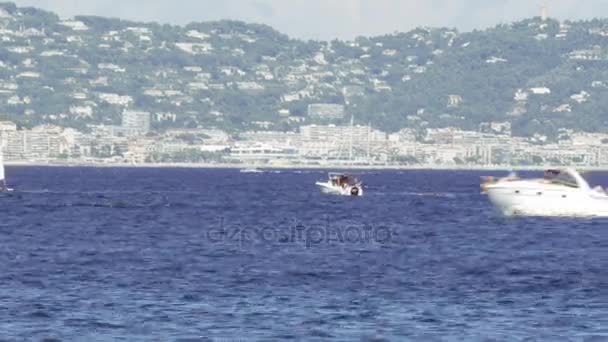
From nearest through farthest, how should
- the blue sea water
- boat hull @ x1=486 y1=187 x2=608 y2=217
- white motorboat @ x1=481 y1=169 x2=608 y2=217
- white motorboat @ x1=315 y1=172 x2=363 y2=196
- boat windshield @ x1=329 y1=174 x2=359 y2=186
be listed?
1. the blue sea water
2. white motorboat @ x1=481 y1=169 x2=608 y2=217
3. boat hull @ x1=486 y1=187 x2=608 y2=217
4. white motorboat @ x1=315 y1=172 x2=363 y2=196
5. boat windshield @ x1=329 y1=174 x2=359 y2=186

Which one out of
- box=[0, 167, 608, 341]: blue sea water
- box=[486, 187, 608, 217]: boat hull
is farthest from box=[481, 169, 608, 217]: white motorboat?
box=[0, 167, 608, 341]: blue sea water

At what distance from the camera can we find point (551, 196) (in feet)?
326

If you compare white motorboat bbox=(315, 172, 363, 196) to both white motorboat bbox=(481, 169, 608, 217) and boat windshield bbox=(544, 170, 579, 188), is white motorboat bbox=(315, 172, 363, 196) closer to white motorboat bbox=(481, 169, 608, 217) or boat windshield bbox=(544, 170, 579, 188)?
boat windshield bbox=(544, 170, 579, 188)

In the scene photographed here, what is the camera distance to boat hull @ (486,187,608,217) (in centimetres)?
9919

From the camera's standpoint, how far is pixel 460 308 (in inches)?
2069

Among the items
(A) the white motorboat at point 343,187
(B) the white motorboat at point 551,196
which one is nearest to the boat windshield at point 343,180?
(A) the white motorboat at point 343,187

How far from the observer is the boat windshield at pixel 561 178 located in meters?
98.6

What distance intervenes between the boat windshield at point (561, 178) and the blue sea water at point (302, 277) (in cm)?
205

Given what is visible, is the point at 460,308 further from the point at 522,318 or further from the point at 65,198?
the point at 65,198

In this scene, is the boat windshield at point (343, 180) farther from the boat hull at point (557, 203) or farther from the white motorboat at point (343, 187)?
the boat hull at point (557, 203)

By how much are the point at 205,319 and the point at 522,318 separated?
7.95m

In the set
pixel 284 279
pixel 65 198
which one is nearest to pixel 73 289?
pixel 284 279

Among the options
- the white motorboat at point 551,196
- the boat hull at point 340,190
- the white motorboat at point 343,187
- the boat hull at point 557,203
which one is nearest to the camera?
the white motorboat at point 551,196

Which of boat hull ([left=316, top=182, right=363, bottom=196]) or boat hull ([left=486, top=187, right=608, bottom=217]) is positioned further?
boat hull ([left=316, top=182, right=363, bottom=196])
